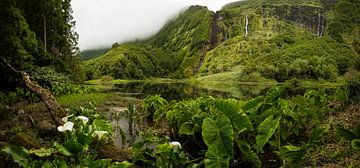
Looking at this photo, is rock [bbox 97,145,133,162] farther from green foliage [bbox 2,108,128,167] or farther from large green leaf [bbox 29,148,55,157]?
large green leaf [bbox 29,148,55,157]

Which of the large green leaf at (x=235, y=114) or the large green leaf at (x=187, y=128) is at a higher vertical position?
the large green leaf at (x=235, y=114)

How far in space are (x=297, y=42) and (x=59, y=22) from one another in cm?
12846

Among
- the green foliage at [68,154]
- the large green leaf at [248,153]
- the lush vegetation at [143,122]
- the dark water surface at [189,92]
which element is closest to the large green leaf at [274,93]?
the lush vegetation at [143,122]

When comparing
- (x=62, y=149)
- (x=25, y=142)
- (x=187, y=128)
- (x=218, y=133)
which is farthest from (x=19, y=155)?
(x=187, y=128)

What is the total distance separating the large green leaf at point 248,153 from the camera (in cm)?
815

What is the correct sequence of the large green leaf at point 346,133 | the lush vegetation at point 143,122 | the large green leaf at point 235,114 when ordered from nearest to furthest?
1. the large green leaf at point 346,133
2. the lush vegetation at point 143,122
3. the large green leaf at point 235,114

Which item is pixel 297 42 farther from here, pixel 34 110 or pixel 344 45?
pixel 34 110

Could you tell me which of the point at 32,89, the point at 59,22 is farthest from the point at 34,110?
the point at 59,22

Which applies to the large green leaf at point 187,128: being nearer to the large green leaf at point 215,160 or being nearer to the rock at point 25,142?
the large green leaf at point 215,160

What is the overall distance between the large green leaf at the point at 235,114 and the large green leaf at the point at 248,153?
32 cm

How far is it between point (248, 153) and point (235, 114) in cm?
90

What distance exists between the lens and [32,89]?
42.0 feet

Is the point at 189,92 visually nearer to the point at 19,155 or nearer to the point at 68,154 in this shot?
the point at 68,154

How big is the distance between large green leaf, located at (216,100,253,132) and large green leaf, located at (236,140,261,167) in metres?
0.32
